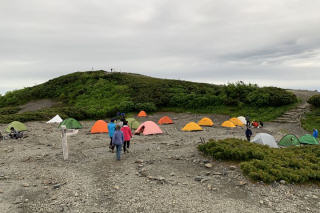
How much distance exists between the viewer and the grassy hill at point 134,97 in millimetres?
33750

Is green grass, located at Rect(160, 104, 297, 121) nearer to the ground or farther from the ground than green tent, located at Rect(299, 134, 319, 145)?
farther from the ground

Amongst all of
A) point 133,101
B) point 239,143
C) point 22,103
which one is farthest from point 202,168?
point 22,103

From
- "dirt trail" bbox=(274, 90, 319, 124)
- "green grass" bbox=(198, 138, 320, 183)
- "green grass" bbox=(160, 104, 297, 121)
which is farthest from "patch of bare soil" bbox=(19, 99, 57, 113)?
"green grass" bbox=(198, 138, 320, 183)

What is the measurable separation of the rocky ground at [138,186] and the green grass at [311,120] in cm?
1762

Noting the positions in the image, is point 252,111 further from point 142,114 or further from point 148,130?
point 148,130

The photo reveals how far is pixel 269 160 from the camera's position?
11.2m

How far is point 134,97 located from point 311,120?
28.2m

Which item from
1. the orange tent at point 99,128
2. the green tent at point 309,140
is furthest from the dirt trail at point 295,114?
the orange tent at point 99,128

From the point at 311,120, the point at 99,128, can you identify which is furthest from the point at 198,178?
the point at 311,120

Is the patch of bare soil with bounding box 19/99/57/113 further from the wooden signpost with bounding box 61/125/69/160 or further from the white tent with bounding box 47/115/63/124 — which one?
the wooden signpost with bounding box 61/125/69/160

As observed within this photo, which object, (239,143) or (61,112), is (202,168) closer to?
(239,143)

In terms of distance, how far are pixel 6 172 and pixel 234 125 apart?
22.9 meters

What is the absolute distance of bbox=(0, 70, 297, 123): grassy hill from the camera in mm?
33750

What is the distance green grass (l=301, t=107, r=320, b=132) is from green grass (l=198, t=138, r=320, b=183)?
13291 mm
